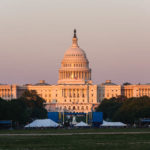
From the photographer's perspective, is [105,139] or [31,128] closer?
[105,139]

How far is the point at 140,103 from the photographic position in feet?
584

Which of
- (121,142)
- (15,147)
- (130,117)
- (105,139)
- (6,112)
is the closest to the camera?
(15,147)

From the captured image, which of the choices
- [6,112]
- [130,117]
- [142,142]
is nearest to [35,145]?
[142,142]

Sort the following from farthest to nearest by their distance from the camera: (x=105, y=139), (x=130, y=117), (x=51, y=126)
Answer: (x=130, y=117) → (x=51, y=126) → (x=105, y=139)

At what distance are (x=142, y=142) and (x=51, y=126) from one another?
183ft

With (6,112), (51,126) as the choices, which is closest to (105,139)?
(51,126)

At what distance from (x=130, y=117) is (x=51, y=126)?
28019 millimetres

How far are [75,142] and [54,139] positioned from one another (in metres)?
6.21

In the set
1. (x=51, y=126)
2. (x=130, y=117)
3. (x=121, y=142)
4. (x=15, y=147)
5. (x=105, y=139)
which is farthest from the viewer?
(x=130, y=117)

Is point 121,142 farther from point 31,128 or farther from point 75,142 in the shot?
point 31,128

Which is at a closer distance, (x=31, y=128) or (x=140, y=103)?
(x=31, y=128)

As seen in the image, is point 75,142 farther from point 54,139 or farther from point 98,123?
point 98,123

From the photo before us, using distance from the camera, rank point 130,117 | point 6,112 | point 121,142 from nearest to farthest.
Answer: point 121,142 < point 6,112 < point 130,117

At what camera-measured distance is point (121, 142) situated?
88188mm
